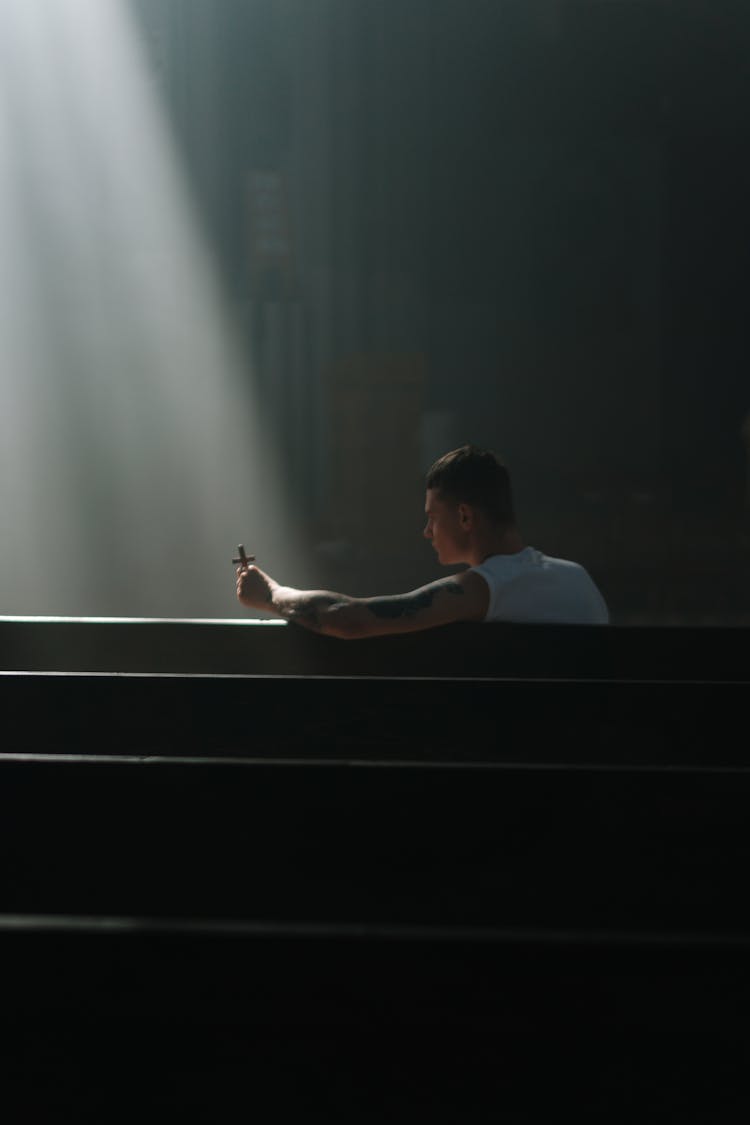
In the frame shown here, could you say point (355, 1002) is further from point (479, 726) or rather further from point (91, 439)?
point (91, 439)

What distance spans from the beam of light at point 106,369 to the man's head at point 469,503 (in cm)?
828

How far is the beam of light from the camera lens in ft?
36.1

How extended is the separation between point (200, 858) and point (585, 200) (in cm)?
1023

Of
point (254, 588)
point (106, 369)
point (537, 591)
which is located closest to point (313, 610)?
point (254, 588)

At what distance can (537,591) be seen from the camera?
240 cm

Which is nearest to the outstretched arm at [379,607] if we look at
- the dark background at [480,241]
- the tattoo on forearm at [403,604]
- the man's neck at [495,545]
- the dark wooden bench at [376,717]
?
the tattoo on forearm at [403,604]

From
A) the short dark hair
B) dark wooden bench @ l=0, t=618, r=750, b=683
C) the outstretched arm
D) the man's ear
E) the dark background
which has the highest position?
the dark background

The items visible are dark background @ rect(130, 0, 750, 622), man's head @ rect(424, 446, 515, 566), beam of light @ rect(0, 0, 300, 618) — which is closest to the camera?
man's head @ rect(424, 446, 515, 566)

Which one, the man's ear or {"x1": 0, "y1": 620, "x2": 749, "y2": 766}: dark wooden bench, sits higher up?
the man's ear

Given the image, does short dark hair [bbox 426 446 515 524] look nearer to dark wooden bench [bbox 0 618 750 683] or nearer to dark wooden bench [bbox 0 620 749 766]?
dark wooden bench [bbox 0 618 750 683]

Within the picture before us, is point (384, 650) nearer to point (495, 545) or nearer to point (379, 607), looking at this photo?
point (379, 607)

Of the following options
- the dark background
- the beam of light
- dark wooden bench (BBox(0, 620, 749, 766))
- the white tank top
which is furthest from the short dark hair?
the beam of light

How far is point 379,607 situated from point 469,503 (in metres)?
0.46

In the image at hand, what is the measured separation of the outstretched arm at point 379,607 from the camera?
7.05 ft
